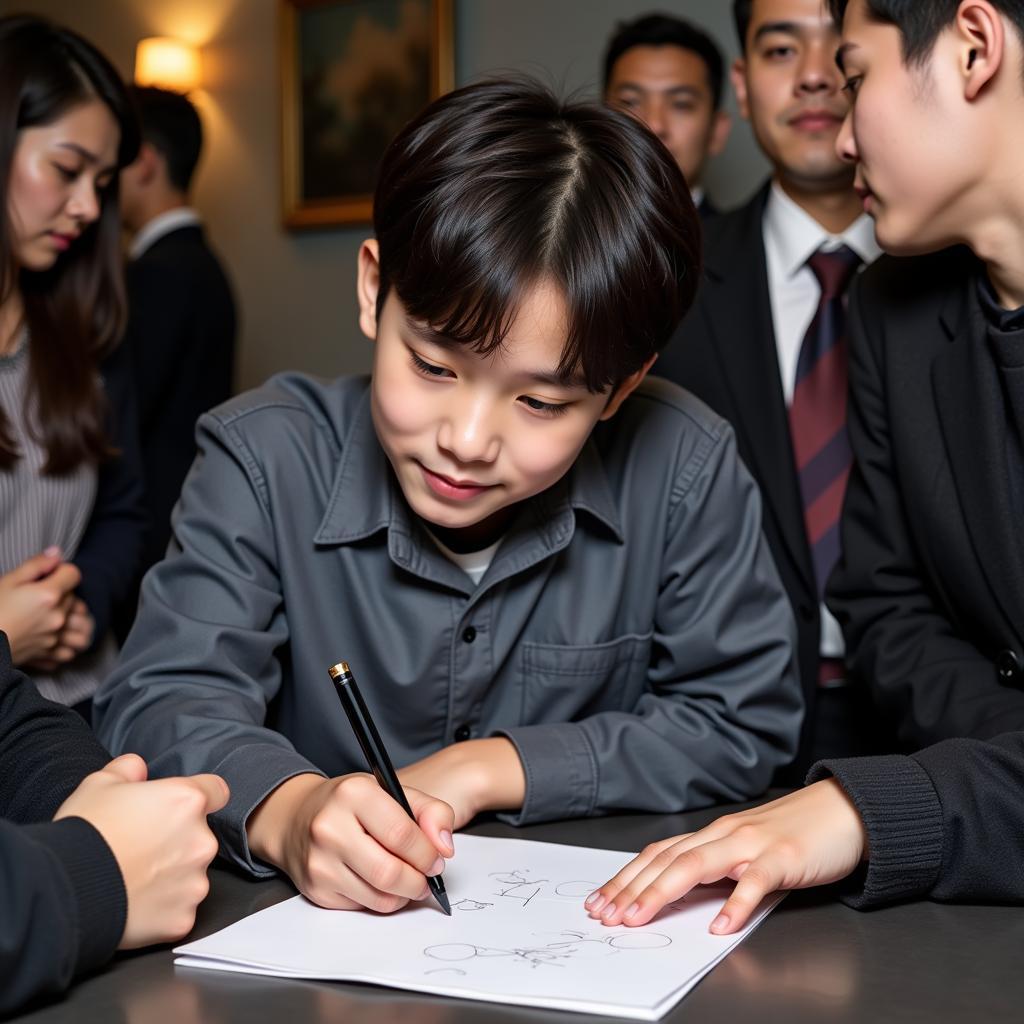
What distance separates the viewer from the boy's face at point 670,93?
310 centimetres

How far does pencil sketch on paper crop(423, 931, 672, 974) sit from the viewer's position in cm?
82

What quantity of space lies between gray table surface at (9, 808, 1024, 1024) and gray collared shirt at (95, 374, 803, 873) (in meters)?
0.32

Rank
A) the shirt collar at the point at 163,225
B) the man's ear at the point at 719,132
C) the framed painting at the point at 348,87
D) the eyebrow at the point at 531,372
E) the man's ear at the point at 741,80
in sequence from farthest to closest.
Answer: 1. the framed painting at the point at 348,87
2. the shirt collar at the point at 163,225
3. the man's ear at the point at 719,132
4. the man's ear at the point at 741,80
5. the eyebrow at the point at 531,372

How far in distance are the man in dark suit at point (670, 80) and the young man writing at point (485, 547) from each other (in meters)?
1.85

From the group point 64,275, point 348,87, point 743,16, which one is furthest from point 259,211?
point 743,16

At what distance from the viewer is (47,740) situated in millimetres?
1045

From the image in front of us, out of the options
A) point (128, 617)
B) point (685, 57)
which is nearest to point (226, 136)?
point (685, 57)

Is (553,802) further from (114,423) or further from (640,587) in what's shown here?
(114,423)

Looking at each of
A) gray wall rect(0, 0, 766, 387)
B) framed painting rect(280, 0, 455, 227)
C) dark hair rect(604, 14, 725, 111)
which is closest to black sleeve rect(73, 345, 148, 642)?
dark hair rect(604, 14, 725, 111)

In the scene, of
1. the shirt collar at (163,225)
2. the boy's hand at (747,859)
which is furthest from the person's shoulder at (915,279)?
the shirt collar at (163,225)

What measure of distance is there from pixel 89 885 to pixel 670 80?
272cm

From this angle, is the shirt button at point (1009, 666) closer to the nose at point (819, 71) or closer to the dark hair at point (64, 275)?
the nose at point (819, 71)

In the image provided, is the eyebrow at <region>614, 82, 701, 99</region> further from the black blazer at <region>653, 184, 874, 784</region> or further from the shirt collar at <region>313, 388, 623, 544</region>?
the shirt collar at <region>313, 388, 623, 544</region>

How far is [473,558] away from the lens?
1.36m
